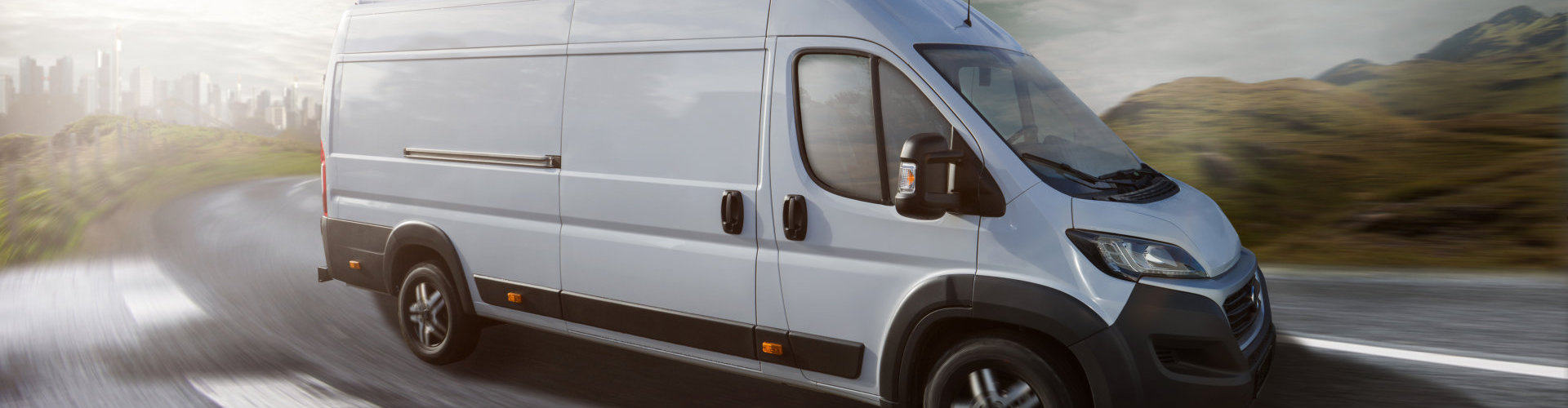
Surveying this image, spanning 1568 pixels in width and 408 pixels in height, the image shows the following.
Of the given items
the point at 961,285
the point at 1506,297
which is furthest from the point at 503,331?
the point at 1506,297

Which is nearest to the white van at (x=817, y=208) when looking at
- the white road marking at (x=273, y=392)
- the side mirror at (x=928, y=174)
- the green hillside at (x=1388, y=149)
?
the side mirror at (x=928, y=174)

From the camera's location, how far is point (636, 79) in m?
4.55

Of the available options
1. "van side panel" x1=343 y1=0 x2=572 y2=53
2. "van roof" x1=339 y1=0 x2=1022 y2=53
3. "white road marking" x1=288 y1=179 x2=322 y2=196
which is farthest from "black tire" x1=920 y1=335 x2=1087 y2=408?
"white road marking" x1=288 y1=179 x2=322 y2=196

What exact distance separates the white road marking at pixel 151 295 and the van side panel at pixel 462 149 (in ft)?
6.85

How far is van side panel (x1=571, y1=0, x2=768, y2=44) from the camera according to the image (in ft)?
13.9

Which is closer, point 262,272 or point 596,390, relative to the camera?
point 596,390

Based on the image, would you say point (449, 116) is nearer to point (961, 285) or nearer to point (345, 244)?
point (345, 244)

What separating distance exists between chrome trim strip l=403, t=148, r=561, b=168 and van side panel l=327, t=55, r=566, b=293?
0.8 inches

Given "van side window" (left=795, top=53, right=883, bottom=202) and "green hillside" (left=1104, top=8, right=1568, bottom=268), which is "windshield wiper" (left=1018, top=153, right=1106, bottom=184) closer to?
"van side window" (left=795, top=53, right=883, bottom=202)

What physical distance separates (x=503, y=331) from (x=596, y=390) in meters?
1.61

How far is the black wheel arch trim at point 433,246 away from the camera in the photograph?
5430mm

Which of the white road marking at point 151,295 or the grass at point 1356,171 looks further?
the grass at point 1356,171

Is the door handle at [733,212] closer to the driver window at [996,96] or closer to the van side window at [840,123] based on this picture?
the van side window at [840,123]

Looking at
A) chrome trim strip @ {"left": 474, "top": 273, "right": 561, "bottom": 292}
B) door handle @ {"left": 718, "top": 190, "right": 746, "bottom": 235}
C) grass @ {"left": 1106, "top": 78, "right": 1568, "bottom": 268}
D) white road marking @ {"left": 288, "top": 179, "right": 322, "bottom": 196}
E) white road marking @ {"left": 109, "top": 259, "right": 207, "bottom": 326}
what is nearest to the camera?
door handle @ {"left": 718, "top": 190, "right": 746, "bottom": 235}
